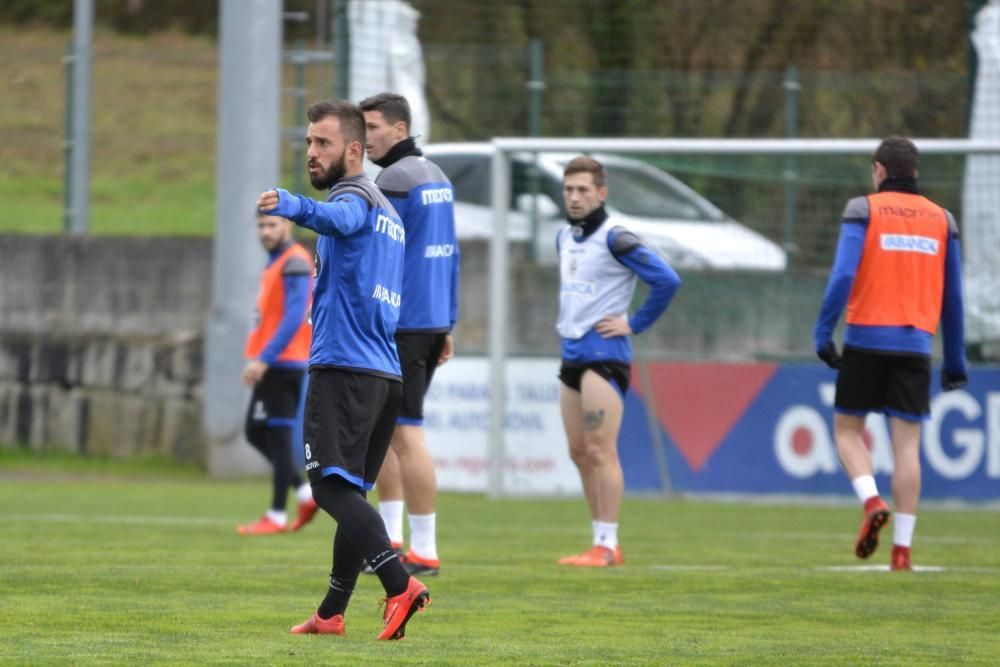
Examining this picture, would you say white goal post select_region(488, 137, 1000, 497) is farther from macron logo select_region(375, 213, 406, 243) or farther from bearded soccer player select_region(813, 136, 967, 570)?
macron logo select_region(375, 213, 406, 243)

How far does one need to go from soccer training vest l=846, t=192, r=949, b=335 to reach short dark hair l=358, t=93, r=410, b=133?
241 centimetres

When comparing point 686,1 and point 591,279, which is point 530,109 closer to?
point 686,1

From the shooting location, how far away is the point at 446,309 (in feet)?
29.1

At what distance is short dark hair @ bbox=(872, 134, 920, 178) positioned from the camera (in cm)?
930

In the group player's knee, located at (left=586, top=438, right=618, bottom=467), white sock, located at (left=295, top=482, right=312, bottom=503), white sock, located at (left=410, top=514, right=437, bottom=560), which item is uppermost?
player's knee, located at (left=586, top=438, right=618, bottom=467)

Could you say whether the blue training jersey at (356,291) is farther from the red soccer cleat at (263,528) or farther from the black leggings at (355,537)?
the red soccer cleat at (263,528)

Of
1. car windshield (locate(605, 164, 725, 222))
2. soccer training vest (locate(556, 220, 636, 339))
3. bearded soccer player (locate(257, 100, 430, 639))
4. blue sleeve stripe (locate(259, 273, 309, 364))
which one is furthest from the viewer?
car windshield (locate(605, 164, 725, 222))

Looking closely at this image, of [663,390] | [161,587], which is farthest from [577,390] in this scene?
[663,390]

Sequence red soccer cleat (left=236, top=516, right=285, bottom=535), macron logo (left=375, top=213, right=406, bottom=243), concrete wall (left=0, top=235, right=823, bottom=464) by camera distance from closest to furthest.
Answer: macron logo (left=375, top=213, right=406, bottom=243) → red soccer cleat (left=236, top=516, right=285, bottom=535) → concrete wall (left=0, top=235, right=823, bottom=464)

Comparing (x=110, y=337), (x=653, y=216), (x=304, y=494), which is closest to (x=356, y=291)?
(x=304, y=494)

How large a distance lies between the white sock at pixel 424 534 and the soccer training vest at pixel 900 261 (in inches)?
93.9

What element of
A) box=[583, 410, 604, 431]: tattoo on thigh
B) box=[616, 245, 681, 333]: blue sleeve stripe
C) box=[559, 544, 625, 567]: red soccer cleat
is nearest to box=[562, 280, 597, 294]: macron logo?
box=[616, 245, 681, 333]: blue sleeve stripe

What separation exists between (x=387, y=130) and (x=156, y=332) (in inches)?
386

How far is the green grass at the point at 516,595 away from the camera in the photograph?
6336 mm
